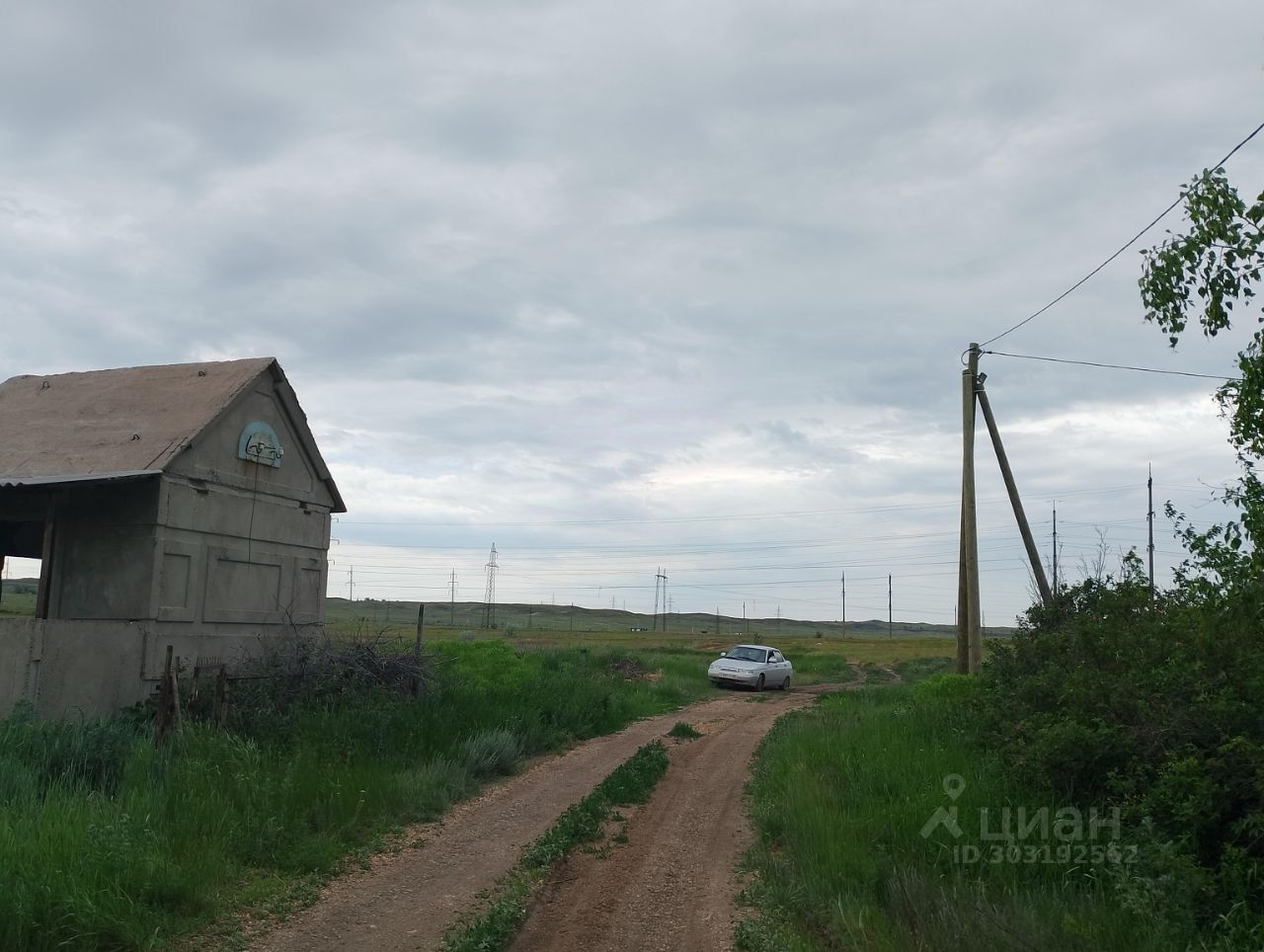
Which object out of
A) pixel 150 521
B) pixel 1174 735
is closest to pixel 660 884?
pixel 1174 735

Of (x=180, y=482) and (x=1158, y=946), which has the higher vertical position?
(x=180, y=482)

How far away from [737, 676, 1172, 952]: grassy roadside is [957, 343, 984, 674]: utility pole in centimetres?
835

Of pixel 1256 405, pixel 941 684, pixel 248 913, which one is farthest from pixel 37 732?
pixel 941 684

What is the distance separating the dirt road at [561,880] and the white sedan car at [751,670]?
17.9 m

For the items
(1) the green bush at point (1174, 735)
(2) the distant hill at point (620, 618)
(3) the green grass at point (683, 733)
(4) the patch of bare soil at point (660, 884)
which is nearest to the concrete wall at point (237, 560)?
(3) the green grass at point (683, 733)

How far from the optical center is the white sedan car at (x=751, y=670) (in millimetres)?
31578

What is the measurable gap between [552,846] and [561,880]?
0.76 meters

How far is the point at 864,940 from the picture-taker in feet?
21.2

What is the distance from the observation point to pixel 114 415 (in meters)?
15.9

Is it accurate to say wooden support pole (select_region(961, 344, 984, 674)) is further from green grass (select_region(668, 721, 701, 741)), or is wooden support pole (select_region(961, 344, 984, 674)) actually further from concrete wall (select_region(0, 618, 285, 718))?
concrete wall (select_region(0, 618, 285, 718))

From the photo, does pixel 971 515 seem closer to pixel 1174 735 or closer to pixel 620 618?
pixel 1174 735

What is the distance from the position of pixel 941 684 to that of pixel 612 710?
21.3 feet

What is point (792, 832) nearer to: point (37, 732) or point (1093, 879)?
point (1093, 879)

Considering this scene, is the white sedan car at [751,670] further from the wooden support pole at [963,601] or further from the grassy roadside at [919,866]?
the grassy roadside at [919,866]
